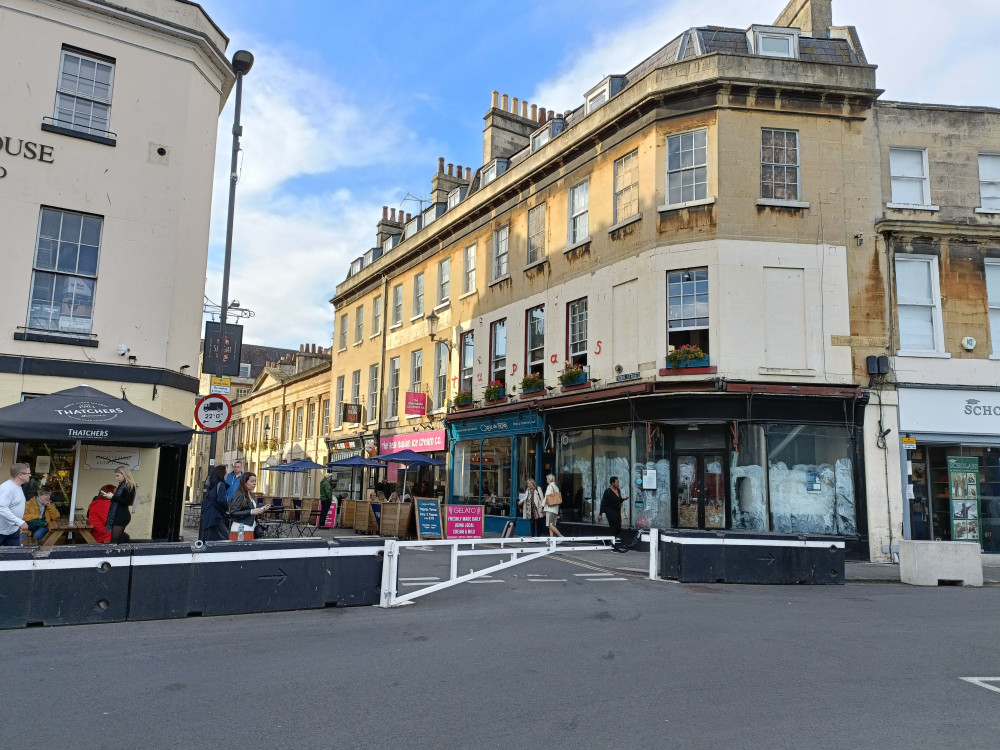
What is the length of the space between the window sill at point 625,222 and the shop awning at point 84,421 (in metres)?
11.8

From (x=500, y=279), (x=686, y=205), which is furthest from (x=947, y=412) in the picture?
(x=500, y=279)

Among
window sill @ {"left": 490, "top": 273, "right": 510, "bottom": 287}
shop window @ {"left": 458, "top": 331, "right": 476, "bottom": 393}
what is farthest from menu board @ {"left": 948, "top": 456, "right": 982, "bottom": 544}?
shop window @ {"left": 458, "top": 331, "right": 476, "bottom": 393}

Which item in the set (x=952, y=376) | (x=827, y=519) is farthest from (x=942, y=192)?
(x=827, y=519)

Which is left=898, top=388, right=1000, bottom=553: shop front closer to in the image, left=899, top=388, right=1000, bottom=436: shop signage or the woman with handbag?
left=899, top=388, right=1000, bottom=436: shop signage

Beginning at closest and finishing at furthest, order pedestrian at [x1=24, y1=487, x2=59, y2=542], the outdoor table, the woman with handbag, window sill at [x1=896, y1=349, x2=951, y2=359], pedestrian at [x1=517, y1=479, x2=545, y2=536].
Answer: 1. the woman with handbag
2. pedestrian at [x1=24, y1=487, x2=59, y2=542]
3. the outdoor table
4. window sill at [x1=896, y1=349, x2=951, y2=359]
5. pedestrian at [x1=517, y1=479, x2=545, y2=536]

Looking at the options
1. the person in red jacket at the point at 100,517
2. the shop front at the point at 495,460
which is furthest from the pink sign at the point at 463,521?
the person in red jacket at the point at 100,517

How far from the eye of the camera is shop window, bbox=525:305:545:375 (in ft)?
74.3

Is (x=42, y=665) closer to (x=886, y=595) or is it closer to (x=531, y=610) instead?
(x=531, y=610)

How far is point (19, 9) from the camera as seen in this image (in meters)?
14.6

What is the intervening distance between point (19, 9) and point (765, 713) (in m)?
17.1

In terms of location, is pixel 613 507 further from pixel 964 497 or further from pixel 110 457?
pixel 110 457

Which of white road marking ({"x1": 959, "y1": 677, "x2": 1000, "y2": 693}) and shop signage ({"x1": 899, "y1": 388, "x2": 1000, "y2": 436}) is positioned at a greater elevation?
shop signage ({"x1": 899, "y1": 388, "x2": 1000, "y2": 436})

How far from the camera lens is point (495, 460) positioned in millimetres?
24156

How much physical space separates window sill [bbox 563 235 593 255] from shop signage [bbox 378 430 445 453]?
8.48 metres
